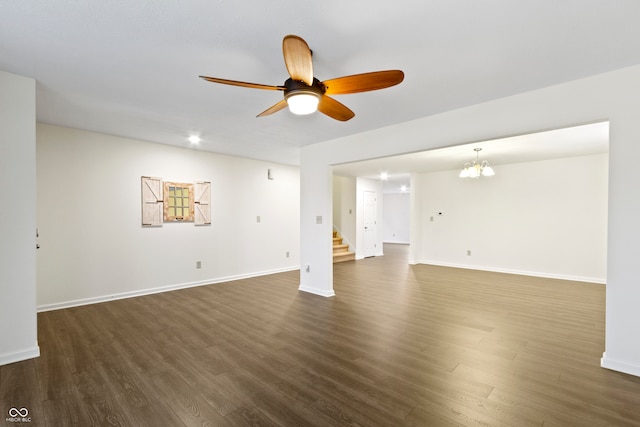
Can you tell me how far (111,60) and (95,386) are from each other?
256cm

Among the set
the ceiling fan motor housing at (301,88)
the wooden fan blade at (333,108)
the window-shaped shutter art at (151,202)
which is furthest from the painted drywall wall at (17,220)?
the wooden fan blade at (333,108)

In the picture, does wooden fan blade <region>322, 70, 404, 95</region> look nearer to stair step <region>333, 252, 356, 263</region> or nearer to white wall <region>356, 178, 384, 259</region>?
stair step <region>333, 252, 356, 263</region>

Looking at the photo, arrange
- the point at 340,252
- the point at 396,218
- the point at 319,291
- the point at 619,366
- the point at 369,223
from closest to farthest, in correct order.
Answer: the point at 619,366, the point at 319,291, the point at 340,252, the point at 369,223, the point at 396,218

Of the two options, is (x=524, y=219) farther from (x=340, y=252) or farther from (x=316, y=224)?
(x=316, y=224)

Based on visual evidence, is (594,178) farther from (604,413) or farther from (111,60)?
(111,60)

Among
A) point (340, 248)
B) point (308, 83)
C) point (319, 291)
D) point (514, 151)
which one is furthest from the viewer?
point (340, 248)

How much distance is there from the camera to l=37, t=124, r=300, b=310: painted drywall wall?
400 cm

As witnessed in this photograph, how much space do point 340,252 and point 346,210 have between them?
52.3 inches

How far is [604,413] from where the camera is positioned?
6.15 ft

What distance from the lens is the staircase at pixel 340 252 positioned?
805 centimetres

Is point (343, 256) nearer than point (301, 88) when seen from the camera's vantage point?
No

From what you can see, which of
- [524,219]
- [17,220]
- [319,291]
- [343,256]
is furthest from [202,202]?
[524,219]

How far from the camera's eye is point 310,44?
201cm

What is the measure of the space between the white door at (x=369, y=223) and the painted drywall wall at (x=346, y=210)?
1.59ft
